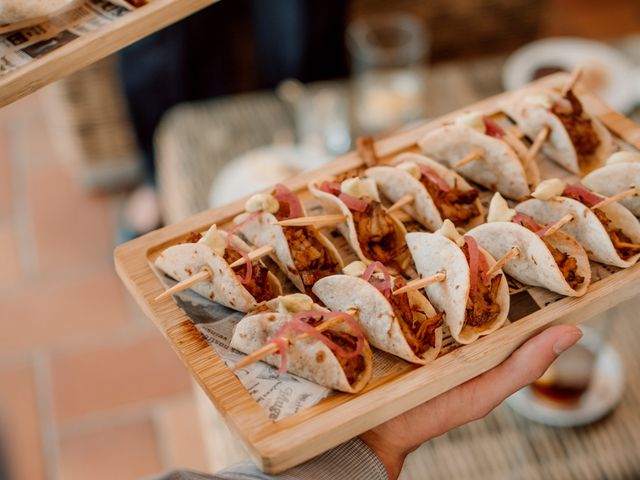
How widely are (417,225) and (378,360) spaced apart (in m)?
0.35

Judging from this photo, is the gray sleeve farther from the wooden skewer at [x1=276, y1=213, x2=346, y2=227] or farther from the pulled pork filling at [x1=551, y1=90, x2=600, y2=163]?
the pulled pork filling at [x1=551, y1=90, x2=600, y2=163]

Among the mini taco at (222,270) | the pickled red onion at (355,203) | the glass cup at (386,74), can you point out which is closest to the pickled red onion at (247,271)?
the mini taco at (222,270)

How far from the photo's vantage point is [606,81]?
249 centimetres

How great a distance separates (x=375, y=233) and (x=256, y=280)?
0.74 feet

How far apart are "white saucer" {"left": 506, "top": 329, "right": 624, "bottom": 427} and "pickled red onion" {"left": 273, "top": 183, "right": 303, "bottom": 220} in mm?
708

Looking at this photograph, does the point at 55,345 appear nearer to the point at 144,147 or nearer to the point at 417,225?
the point at 144,147

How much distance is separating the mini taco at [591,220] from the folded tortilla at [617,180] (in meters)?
0.03

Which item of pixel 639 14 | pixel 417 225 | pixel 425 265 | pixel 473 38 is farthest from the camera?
pixel 639 14

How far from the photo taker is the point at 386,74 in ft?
9.37

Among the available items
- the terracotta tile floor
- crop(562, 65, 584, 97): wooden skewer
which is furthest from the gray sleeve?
the terracotta tile floor

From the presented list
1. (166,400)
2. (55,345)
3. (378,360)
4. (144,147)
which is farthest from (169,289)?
(144,147)

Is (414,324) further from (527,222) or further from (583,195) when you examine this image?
(583,195)

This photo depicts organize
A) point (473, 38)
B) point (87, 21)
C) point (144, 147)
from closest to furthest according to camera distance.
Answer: point (87, 21) < point (144, 147) < point (473, 38)

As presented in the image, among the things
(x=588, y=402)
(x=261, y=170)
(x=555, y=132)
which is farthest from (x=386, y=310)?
(x=261, y=170)
